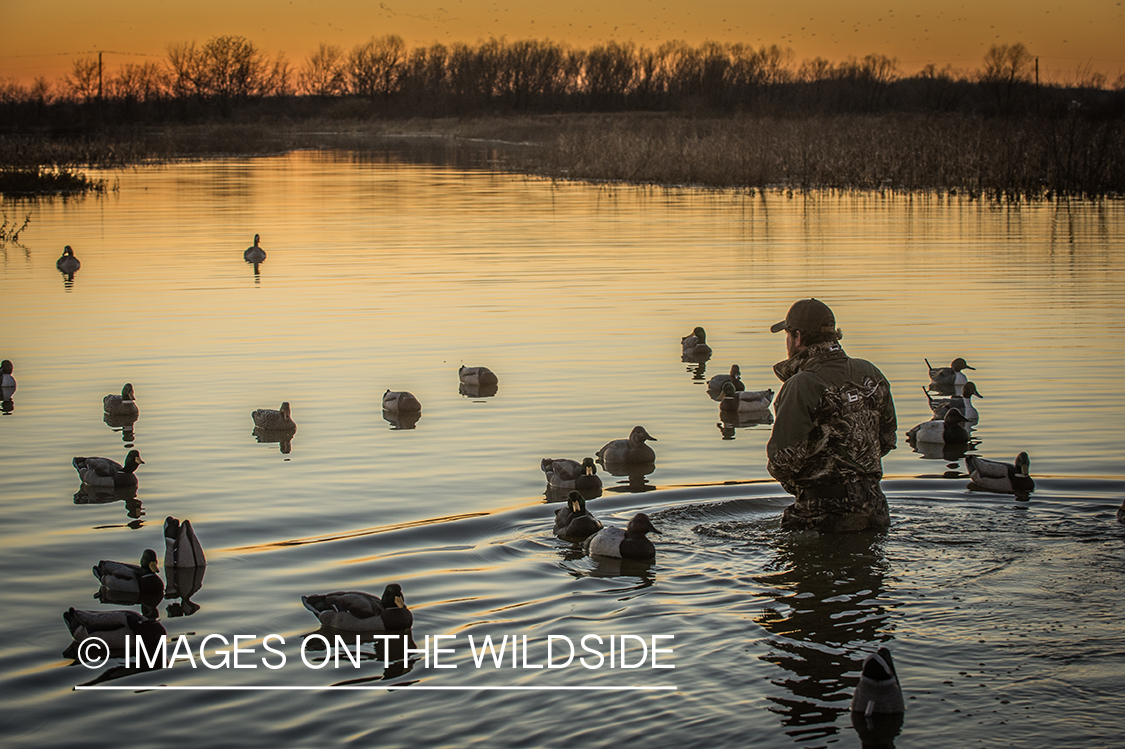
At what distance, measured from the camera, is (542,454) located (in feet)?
40.1

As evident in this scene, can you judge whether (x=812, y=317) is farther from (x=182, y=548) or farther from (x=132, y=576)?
(x=132, y=576)

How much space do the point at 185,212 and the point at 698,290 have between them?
21040 millimetres

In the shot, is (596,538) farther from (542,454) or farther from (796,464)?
(542,454)

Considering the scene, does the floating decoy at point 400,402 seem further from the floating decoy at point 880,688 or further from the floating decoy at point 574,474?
the floating decoy at point 880,688

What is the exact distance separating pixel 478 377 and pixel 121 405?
4013 mm

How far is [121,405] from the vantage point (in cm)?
1348

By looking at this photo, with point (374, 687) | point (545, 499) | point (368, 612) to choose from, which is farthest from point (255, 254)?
point (374, 687)

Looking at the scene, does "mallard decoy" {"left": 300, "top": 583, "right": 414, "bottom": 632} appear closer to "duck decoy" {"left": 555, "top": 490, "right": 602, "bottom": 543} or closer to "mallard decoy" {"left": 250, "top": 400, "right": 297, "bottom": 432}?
"duck decoy" {"left": 555, "top": 490, "right": 602, "bottom": 543}

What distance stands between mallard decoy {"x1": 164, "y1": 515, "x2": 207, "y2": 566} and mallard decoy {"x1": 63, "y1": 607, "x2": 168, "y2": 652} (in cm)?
127

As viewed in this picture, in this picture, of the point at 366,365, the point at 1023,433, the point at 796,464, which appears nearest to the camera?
the point at 796,464

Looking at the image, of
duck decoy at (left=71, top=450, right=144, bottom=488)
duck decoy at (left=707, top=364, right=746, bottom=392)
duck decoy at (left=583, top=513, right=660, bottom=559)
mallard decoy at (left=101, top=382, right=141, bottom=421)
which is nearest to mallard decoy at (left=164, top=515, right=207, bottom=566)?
duck decoy at (left=71, top=450, right=144, bottom=488)

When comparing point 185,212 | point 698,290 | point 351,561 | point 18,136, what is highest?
point 18,136

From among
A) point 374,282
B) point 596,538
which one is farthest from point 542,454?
point 374,282

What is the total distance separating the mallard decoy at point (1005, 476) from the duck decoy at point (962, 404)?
2.18 metres
